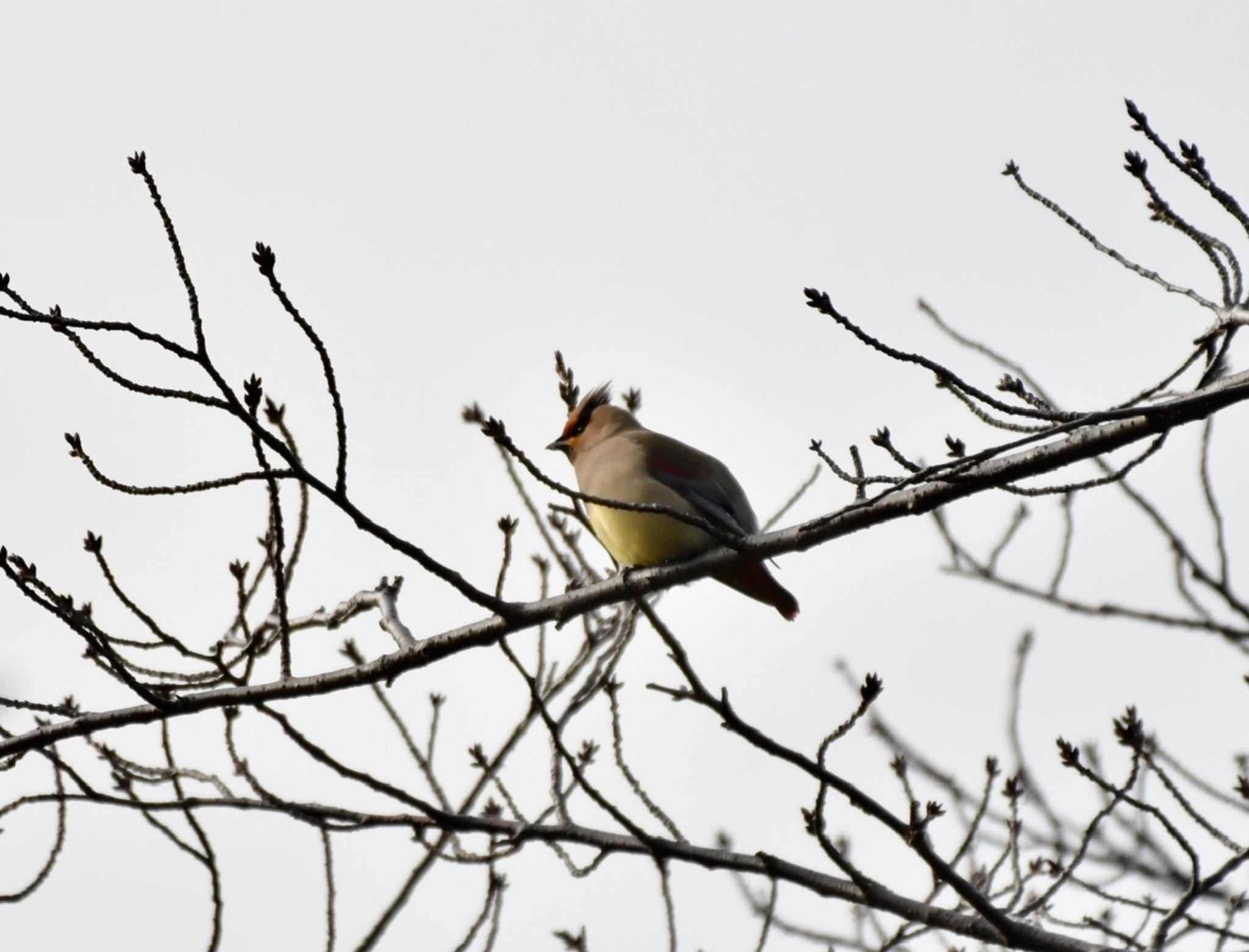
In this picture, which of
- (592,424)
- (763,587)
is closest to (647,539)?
(763,587)

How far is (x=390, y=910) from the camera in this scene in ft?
A: 13.1

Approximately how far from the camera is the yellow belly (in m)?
4.82

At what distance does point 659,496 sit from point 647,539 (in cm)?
64

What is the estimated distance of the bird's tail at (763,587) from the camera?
16.8ft

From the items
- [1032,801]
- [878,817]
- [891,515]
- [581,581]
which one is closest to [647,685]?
[878,817]

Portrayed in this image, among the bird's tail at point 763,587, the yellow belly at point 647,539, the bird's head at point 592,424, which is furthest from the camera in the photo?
the bird's head at point 592,424

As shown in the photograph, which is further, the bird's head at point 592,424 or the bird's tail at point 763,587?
the bird's head at point 592,424

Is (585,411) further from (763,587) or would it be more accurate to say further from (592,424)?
(763,587)

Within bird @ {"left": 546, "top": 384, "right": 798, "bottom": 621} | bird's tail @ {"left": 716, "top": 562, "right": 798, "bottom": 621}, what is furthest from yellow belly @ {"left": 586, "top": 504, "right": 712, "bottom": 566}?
bird's tail @ {"left": 716, "top": 562, "right": 798, "bottom": 621}

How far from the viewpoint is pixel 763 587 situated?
5230mm

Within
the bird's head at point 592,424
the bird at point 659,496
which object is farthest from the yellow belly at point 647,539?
the bird's head at point 592,424

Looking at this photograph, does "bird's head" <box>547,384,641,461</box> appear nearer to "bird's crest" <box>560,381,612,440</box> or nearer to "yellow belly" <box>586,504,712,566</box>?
"bird's crest" <box>560,381,612,440</box>

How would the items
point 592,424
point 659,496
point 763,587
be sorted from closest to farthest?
point 763,587 → point 659,496 → point 592,424

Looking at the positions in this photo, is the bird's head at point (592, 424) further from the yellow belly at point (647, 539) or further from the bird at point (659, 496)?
the yellow belly at point (647, 539)
